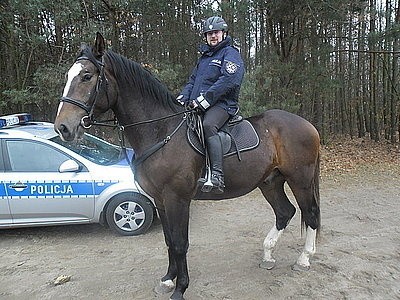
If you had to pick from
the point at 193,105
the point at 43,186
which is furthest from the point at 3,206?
the point at 193,105

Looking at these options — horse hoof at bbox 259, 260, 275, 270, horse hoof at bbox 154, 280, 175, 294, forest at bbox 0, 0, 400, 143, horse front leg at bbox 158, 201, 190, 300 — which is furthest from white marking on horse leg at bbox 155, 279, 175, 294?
forest at bbox 0, 0, 400, 143

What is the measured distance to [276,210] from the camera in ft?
14.8

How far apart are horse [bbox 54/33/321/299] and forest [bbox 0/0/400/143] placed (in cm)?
459

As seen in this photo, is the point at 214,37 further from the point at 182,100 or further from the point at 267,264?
the point at 267,264

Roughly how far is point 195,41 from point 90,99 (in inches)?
324

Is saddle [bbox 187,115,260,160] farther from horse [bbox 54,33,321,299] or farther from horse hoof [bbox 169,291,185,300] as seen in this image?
horse hoof [bbox 169,291,185,300]

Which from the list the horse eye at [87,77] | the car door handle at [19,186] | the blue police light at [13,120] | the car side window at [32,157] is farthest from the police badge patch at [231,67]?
the blue police light at [13,120]

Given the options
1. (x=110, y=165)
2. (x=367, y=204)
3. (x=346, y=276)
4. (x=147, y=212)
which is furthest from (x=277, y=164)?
(x=367, y=204)

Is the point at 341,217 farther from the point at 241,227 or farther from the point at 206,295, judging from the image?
the point at 206,295

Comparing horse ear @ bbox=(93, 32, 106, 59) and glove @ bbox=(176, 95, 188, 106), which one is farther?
glove @ bbox=(176, 95, 188, 106)

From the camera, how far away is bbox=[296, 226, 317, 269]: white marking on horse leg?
165 inches

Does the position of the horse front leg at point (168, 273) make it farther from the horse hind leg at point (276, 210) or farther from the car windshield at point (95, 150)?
the car windshield at point (95, 150)

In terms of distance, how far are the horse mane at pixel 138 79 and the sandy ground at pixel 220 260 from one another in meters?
1.98

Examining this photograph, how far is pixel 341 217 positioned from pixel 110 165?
12.9 feet
